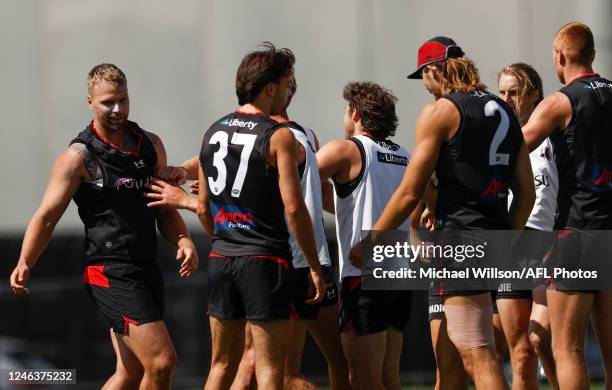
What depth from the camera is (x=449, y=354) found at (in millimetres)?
7066

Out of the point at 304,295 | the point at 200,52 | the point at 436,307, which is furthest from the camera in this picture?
the point at 200,52

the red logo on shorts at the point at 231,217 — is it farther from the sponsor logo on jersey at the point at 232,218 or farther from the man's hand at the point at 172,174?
the man's hand at the point at 172,174

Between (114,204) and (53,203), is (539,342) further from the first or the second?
(53,203)

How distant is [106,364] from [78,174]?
6.36 metres

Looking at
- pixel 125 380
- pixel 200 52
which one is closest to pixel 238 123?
pixel 125 380

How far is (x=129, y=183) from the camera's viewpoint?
23.7ft

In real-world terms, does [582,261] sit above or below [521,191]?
below

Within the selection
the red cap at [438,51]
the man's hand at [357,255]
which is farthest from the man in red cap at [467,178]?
the man's hand at [357,255]

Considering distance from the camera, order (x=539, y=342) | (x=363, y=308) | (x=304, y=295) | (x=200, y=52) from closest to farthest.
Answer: (x=304, y=295)
(x=363, y=308)
(x=539, y=342)
(x=200, y=52)

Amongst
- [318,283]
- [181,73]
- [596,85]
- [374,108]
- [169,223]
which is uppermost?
[181,73]

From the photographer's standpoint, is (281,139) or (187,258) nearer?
(281,139)

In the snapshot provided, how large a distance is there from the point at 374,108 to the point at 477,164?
131cm

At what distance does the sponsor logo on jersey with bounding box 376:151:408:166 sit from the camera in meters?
7.50

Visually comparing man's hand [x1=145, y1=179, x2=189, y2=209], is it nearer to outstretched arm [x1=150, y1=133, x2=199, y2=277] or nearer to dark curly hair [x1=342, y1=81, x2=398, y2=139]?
outstretched arm [x1=150, y1=133, x2=199, y2=277]
